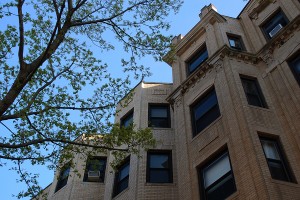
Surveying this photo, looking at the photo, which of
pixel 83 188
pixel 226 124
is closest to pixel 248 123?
pixel 226 124

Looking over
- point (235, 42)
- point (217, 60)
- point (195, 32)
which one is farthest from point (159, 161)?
point (195, 32)

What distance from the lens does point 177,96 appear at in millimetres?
17406

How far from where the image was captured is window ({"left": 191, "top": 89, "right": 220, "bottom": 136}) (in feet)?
47.7

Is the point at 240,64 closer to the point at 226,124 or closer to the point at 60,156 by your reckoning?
the point at 226,124

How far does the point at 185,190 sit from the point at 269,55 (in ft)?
22.5

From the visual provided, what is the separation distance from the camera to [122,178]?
1691 cm

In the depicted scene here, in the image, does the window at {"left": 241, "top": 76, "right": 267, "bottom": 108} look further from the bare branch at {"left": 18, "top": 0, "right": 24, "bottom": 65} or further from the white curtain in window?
the bare branch at {"left": 18, "top": 0, "right": 24, "bottom": 65}

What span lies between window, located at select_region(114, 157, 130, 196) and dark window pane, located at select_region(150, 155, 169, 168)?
131 centimetres

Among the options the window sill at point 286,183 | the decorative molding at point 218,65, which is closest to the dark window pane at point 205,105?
the decorative molding at point 218,65

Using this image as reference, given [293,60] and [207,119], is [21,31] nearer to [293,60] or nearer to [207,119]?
[207,119]

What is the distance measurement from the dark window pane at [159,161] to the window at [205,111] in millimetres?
2359

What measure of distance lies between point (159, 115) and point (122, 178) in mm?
3935

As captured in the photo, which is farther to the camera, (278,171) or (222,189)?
(222,189)

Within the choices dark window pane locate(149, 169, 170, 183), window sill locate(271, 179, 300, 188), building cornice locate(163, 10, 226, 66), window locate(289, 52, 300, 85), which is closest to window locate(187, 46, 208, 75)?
building cornice locate(163, 10, 226, 66)
